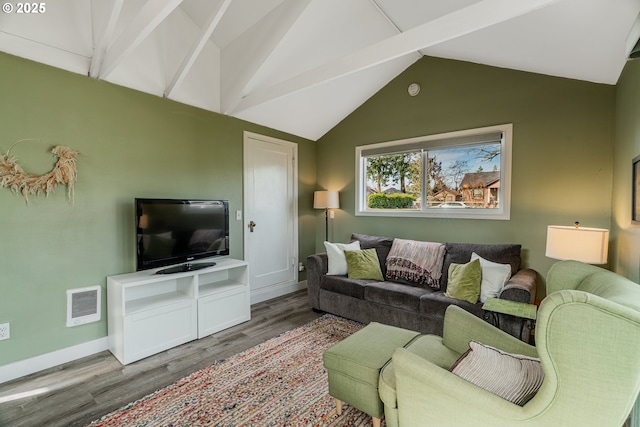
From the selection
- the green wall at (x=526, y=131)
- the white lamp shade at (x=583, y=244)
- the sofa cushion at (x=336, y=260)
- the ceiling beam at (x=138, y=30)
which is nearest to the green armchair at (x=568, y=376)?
the white lamp shade at (x=583, y=244)

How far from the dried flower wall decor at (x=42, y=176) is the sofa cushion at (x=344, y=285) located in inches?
98.8

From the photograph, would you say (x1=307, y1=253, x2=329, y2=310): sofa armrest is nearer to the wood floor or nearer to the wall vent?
the wood floor

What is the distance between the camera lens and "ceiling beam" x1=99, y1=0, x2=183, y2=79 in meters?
1.98

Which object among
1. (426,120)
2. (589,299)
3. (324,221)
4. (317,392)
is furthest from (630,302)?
(324,221)

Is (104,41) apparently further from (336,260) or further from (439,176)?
(439,176)

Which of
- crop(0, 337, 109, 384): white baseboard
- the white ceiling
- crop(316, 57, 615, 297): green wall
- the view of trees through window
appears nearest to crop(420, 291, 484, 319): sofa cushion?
crop(316, 57, 615, 297): green wall

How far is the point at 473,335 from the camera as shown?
1613 millimetres

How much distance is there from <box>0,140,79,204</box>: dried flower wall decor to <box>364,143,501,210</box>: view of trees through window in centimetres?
333

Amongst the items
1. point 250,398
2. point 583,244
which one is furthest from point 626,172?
point 250,398

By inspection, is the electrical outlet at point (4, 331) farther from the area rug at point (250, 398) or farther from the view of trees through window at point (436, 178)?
the view of trees through window at point (436, 178)

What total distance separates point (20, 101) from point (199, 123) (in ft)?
4.68

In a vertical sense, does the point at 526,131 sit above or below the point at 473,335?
above

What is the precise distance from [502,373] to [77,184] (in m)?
→ 3.17

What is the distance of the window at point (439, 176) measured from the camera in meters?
3.23
